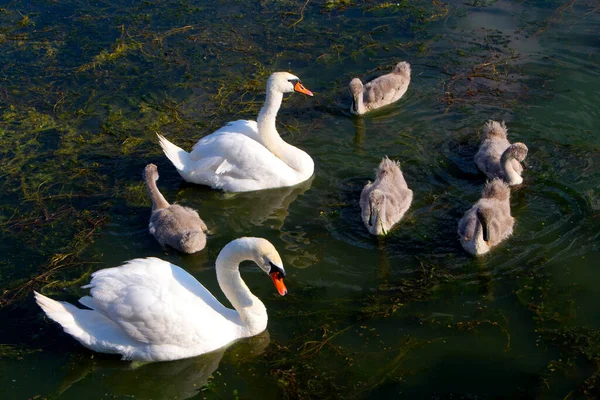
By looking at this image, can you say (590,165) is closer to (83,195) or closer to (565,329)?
(565,329)

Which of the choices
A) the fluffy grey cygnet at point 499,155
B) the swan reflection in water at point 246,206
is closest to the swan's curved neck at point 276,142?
the swan reflection in water at point 246,206

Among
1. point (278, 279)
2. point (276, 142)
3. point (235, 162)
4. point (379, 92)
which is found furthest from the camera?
point (379, 92)

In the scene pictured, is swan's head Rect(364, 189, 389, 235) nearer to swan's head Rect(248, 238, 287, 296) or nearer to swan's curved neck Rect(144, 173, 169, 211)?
swan's head Rect(248, 238, 287, 296)

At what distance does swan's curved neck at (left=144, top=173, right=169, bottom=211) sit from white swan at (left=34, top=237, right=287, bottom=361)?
5.91 feet

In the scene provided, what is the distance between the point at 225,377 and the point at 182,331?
2.00ft

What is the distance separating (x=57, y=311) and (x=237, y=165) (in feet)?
11.2

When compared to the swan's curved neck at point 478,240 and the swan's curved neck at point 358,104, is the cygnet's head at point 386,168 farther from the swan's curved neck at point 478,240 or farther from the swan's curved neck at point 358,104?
the swan's curved neck at point 358,104

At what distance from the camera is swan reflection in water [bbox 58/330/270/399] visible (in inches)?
287

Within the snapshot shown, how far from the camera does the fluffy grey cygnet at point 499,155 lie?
9.66 meters

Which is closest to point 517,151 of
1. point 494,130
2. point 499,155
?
point 499,155

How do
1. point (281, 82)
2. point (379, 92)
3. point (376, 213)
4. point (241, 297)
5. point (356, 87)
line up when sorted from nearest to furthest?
1. point (241, 297)
2. point (376, 213)
3. point (281, 82)
4. point (356, 87)
5. point (379, 92)

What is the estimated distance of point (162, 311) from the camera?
7.36 metres

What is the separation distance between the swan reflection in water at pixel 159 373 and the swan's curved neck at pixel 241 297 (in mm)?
173

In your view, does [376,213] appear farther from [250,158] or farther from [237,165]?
[237,165]
